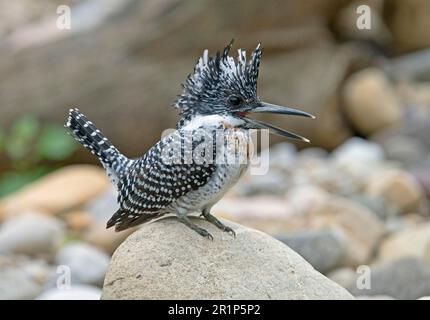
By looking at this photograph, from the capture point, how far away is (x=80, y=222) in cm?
969

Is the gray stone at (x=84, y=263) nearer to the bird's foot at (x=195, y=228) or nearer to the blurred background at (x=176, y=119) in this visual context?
the blurred background at (x=176, y=119)

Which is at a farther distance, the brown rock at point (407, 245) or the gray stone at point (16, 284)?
the brown rock at point (407, 245)

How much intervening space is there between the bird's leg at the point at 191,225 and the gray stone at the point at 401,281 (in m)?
2.34

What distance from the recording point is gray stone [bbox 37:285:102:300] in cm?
672

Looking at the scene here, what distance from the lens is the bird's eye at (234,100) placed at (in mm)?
4656

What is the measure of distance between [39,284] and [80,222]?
1971mm

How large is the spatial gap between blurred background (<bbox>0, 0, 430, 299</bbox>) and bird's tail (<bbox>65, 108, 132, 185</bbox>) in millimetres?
2933

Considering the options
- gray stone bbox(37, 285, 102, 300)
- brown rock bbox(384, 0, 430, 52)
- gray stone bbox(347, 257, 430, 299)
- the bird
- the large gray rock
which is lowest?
gray stone bbox(37, 285, 102, 300)

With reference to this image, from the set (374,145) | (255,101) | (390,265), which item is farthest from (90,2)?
(255,101)

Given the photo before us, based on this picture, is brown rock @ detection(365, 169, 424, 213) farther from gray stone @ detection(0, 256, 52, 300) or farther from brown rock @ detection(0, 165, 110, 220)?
gray stone @ detection(0, 256, 52, 300)

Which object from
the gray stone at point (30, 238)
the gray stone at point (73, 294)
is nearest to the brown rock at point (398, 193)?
the gray stone at point (30, 238)

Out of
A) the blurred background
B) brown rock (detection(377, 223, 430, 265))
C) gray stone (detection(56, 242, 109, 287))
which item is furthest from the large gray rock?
brown rock (detection(377, 223, 430, 265))

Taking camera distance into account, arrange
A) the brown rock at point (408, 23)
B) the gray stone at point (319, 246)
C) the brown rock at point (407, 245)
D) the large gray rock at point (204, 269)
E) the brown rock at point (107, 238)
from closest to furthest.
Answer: the large gray rock at point (204, 269) → the gray stone at point (319, 246) → the brown rock at point (407, 245) → the brown rock at point (107, 238) → the brown rock at point (408, 23)
